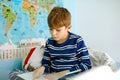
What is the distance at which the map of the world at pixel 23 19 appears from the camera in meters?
1.44

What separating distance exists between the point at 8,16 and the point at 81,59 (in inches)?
24.0

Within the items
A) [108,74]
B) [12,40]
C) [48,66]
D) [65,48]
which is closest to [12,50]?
[12,40]

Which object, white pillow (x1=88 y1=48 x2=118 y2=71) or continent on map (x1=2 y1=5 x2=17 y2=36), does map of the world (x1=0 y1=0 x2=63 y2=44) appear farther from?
white pillow (x1=88 y1=48 x2=118 y2=71)

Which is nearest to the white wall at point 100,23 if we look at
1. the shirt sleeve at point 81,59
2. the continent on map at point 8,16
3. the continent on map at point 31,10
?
the continent on map at point 31,10

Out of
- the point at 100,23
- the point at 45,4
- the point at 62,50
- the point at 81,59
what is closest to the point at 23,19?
the point at 45,4

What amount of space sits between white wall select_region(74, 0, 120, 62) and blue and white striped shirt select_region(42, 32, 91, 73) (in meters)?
0.64

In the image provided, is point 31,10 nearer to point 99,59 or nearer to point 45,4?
point 45,4

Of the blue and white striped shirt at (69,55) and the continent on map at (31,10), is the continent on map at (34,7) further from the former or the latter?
the blue and white striped shirt at (69,55)

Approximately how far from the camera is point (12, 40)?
1485 mm

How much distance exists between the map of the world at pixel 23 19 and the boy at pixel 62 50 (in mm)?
333

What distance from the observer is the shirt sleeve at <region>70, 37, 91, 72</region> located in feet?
3.69

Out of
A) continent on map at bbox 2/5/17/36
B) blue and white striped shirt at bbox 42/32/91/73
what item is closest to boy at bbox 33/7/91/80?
blue and white striped shirt at bbox 42/32/91/73

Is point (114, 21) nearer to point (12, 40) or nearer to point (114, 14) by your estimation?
point (114, 14)

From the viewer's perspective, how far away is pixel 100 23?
1.91 m
